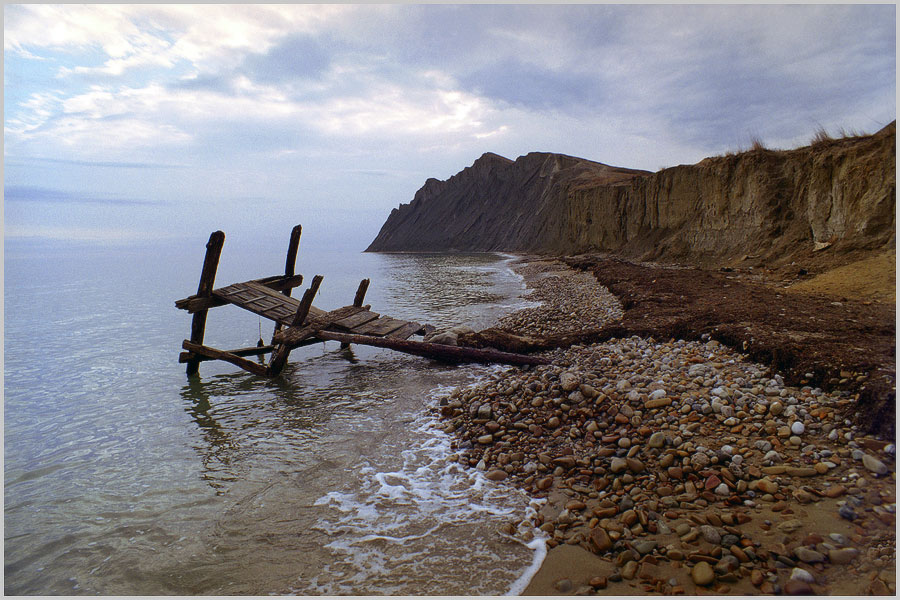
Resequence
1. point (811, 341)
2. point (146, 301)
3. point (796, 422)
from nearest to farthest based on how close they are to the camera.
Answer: point (796, 422)
point (811, 341)
point (146, 301)

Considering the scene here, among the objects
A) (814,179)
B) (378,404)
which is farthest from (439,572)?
(814,179)

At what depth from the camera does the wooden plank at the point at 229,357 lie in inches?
398

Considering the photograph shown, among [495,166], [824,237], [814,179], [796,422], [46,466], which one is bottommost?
[46,466]

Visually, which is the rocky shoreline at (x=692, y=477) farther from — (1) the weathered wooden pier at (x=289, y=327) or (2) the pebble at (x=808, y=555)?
(1) the weathered wooden pier at (x=289, y=327)

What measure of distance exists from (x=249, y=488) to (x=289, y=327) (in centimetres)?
554

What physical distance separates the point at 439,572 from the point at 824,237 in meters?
16.6

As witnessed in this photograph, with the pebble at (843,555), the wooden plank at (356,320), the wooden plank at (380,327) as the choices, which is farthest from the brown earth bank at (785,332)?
the wooden plank at (356,320)

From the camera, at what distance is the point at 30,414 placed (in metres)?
8.76

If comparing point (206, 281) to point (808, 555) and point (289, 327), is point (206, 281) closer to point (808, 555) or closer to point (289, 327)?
point (289, 327)

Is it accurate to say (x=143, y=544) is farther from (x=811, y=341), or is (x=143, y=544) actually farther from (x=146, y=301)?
(x=146, y=301)

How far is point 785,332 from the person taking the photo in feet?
22.1

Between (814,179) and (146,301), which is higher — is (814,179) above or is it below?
above

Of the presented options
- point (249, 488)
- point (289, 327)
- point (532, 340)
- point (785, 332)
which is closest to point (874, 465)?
point (785, 332)

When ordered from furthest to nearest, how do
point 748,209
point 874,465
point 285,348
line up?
point 748,209 < point 285,348 < point 874,465
